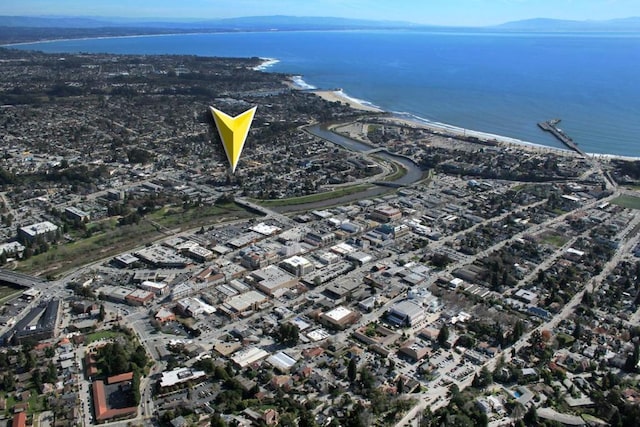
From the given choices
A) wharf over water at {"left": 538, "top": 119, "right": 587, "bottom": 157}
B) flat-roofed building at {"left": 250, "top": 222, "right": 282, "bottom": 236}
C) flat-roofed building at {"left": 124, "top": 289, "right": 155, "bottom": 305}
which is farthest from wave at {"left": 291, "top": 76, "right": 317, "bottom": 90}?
flat-roofed building at {"left": 124, "top": 289, "right": 155, "bottom": 305}

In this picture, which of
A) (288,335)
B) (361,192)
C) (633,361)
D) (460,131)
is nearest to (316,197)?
(361,192)

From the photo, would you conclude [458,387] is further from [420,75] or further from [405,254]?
[420,75]

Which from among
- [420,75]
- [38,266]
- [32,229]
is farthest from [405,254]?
[420,75]

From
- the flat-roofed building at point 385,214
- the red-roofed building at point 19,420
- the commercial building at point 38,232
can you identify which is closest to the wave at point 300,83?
the flat-roofed building at point 385,214

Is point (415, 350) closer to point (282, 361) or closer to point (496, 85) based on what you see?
point (282, 361)

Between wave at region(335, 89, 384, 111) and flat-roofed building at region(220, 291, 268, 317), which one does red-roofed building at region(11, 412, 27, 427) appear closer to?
flat-roofed building at region(220, 291, 268, 317)

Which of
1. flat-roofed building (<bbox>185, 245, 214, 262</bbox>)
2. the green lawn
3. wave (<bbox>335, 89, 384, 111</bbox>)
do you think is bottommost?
the green lawn
